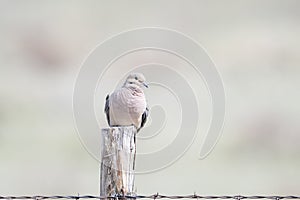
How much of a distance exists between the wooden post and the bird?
1174mm

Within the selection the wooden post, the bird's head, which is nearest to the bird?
Result: the bird's head

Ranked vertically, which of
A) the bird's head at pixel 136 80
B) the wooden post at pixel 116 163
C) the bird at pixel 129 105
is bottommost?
the wooden post at pixel 116 163

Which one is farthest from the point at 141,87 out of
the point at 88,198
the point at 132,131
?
the point at 88,198

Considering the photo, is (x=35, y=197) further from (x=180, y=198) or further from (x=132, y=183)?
(x=180, y=198)

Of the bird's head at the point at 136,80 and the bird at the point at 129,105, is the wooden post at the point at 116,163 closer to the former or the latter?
the bird at the point at 129,105

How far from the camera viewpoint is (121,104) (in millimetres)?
5211

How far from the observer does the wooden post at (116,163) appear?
→ 3.75 meters

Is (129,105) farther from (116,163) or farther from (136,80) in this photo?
(116,163)

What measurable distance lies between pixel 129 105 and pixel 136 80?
431 mm

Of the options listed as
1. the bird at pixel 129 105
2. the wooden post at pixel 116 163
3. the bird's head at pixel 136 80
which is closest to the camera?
the wooden post at pixel 116 163

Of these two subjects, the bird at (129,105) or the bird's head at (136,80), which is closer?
the bird at (129,105)

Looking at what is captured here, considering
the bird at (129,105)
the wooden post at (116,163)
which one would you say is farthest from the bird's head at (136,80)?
the wooden post at (116,163)

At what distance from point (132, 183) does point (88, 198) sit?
0.32 m

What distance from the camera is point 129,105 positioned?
519 cm
